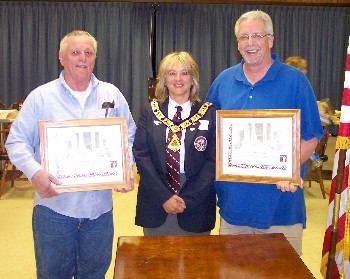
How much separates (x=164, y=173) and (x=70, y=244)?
0.66 m

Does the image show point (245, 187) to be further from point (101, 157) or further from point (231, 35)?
point (231, 35)

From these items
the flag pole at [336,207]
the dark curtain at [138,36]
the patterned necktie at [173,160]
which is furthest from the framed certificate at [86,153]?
the dark curtain at [138,36]

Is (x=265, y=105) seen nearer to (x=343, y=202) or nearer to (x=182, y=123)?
(x=182, y=123)

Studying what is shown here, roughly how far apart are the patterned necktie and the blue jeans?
0.43m

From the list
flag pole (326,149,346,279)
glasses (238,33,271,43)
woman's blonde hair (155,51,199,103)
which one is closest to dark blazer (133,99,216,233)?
woman's blonde hair (155,51,199,103)

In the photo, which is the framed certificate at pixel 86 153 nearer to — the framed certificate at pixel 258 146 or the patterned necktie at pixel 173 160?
the patterned necktie at pixel 173 160

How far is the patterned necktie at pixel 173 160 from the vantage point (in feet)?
8.20

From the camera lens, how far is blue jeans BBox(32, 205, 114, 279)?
2.45 m

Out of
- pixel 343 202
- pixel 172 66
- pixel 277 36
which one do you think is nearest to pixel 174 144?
pixel 172 66

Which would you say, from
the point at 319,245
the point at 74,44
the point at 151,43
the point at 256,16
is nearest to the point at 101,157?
the point at 74,44

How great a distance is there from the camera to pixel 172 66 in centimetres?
258

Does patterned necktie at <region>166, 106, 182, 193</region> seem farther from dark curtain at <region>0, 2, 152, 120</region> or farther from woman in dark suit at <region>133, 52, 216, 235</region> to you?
dark curtain at <region>0, 2, 152, 120</region>

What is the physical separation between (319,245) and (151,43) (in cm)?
730

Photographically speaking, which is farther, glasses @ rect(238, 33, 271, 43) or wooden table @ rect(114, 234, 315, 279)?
glasses @ rect(238, 33, 271, 43)
